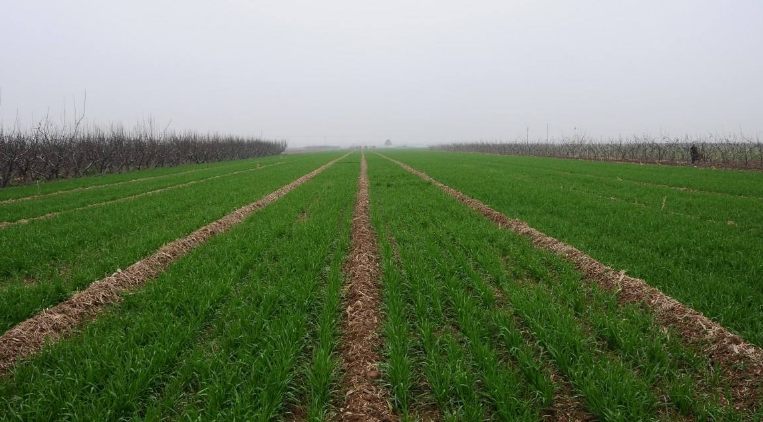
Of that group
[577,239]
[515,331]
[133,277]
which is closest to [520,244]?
[577,239]

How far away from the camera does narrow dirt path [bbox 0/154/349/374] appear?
3615 mm

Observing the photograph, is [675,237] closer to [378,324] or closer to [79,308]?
[378,324]

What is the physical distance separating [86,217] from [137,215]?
1.34 m

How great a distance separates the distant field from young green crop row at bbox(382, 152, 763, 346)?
45 mm

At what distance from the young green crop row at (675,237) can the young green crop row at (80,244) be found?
8781 millimetres

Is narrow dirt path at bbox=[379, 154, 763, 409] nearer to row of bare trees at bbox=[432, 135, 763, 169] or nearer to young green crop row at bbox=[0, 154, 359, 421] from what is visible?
young green crop row at bbox=[0, 154, 359, 421]

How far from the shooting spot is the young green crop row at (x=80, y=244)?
484 cm

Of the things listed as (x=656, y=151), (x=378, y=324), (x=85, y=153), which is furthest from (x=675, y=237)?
(x=656, y=151)

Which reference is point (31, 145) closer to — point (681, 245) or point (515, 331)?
point (515, 331)

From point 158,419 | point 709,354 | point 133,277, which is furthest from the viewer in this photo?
point 133,277

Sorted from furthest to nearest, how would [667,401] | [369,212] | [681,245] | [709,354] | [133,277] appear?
[369,212] < [681,245] < [133,277] < [709,354] < [667,401]

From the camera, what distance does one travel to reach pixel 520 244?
7.38 m

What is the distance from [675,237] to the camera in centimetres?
720

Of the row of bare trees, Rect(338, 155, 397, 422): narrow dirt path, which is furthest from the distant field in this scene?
the row of bare trees
